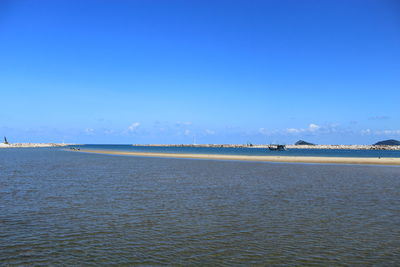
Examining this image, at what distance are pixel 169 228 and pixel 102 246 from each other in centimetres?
300

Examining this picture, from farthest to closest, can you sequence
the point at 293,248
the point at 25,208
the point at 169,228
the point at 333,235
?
the point at 25,208 < the point at 169,228 < the point at 333,235 < the point at 293,248

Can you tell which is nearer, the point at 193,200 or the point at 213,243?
the point at 213,243

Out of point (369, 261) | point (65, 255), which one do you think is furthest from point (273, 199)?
point (65, 255)

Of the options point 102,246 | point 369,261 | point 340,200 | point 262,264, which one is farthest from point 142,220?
point 340,200

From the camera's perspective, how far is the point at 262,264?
29.1ft

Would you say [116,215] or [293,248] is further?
[116,215]

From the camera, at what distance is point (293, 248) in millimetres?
10258

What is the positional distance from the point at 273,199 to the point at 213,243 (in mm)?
9779

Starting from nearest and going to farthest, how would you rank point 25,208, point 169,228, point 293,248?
point 293,248 < point 169,228 < point 25,208

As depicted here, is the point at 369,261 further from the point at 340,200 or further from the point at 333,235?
the point at 340,200

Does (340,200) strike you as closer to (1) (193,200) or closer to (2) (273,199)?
(2) (273,199)

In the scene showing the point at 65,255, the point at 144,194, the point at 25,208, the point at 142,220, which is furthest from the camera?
the point at 144,194

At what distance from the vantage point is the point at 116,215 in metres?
14.9

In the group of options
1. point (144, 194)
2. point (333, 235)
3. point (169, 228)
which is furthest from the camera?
point (144, 194)
